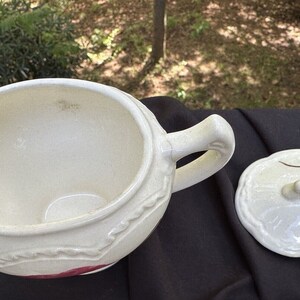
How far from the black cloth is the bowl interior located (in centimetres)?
8

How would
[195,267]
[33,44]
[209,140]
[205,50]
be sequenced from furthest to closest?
[205,50]
[33,44]
[195,267]
[209,140]

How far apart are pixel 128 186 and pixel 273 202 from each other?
231mm

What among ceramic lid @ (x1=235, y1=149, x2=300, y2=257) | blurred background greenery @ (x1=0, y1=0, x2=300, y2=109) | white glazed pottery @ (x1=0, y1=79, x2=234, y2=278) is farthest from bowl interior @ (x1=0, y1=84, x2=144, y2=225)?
blurred background greenery @ (x1=0, y1=0, x2=300, y2=109)

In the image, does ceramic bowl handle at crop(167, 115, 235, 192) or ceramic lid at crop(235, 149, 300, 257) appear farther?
ceramic lid at crop(235, 149, 300, 257)

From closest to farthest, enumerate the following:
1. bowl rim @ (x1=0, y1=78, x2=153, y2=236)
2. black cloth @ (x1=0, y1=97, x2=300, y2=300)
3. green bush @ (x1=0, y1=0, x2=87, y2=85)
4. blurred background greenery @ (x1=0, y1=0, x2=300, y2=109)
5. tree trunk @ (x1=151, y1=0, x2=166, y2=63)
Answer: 1. bowl rim @ (x1=0, y1=78, x2=153, y2=236)
2. black cloth @ (x1=0, y1=97, x2=300, y2=300)
3. green bush @ (x1=0, y1=0, x2=87, y2=85)
4. tree trunk @ (x1=151, y1=0, x2=166, y2=63)
5. blurred background greenery @ (x1=0, y1=0, x2=300, y2=109)

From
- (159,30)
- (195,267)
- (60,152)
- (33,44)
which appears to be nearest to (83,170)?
(60,152)

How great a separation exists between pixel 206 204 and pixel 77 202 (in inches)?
6.7

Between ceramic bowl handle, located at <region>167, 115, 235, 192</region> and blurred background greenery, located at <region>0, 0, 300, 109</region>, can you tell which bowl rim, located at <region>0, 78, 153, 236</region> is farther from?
blurred background greenery, located at <region>0, 0, 300, 109</region>

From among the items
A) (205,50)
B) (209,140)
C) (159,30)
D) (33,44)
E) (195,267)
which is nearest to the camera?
(209,140)

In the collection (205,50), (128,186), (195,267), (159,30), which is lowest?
(205,50)

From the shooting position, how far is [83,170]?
66 centimetres

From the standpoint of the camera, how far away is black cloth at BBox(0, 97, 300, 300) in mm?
574

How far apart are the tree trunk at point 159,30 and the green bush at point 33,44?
31 centimetres

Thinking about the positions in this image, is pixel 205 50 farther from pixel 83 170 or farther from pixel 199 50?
pixel 83 170
